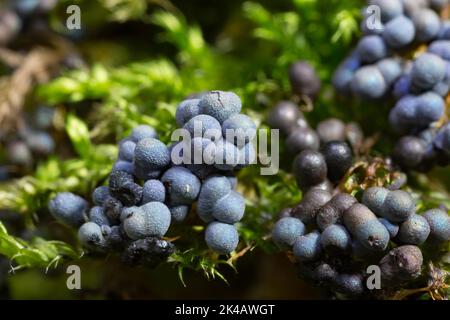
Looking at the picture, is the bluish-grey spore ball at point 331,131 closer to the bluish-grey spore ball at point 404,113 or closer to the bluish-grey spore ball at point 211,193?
the bluish-grey spore ball at point 404,113

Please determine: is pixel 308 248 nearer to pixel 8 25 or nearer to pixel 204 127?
pixel 204 127

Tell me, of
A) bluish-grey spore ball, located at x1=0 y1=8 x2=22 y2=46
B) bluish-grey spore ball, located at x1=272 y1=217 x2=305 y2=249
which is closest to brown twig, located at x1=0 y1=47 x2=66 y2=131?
bluish-grey spore ball, located at x1=0 y1=8 x2=22 y2=46

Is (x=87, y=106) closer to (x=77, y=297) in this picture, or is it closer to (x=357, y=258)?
(x=77, y=297)

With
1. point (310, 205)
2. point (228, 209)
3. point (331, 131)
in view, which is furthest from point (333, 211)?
point (331, 131)

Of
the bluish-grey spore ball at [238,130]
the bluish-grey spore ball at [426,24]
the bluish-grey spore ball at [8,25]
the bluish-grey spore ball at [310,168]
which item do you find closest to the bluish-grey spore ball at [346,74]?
the bluish-grey spore ball at [426,24]

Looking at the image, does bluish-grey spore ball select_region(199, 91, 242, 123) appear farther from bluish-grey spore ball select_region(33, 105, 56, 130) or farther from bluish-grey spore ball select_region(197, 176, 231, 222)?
bluish-grey spore ball select_region(33, 105, 56, 130)

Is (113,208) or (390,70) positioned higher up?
(390,70)
